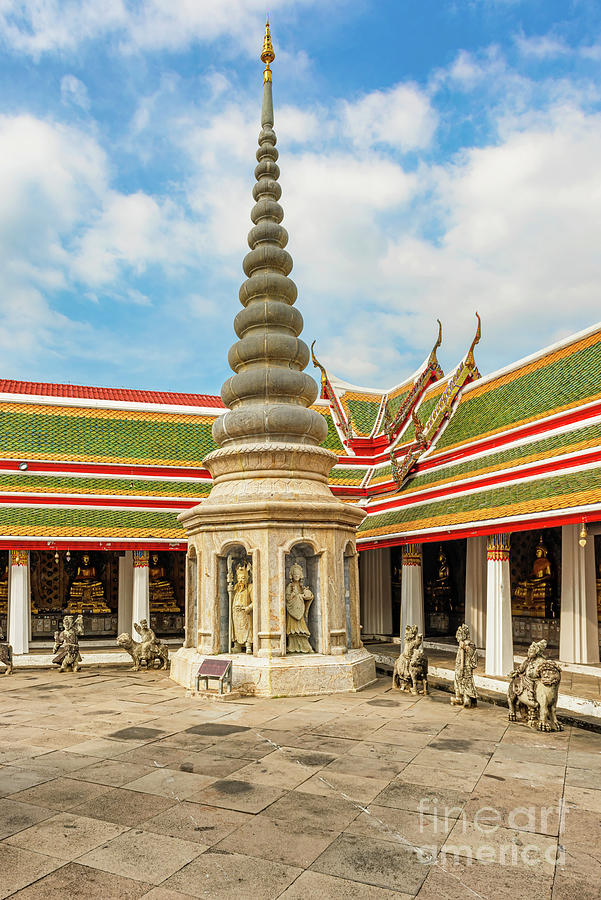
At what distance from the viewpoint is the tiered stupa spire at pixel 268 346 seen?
44.8 feet

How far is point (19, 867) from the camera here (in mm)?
4902

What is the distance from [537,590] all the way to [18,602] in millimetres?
13542

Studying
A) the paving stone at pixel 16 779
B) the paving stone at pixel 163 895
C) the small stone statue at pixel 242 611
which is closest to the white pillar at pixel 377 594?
→ the small stone statue at pixel 242 611

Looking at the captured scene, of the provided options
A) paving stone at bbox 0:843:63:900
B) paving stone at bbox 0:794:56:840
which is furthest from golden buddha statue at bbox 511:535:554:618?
paving stone at bbox 0:843:63:900

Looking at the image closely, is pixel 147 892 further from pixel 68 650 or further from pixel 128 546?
pixel 128 546

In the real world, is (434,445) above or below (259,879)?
above

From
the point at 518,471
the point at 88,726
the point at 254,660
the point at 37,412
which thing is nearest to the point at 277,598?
the point at 254,660

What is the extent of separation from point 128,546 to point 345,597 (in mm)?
7593

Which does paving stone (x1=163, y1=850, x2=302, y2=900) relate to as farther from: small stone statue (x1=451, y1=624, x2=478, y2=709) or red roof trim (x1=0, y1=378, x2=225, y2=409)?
red roof trim (x1=0, y1=378, x2=225, y2=409)

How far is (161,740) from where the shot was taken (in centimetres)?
864

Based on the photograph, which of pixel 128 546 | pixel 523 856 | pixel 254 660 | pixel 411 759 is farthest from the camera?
pixel 128 546

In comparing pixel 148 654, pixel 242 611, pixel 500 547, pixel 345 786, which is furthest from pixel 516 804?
pixel 148 654

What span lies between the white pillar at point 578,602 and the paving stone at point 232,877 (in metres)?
11.1

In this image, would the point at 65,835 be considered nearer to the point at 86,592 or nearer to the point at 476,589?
the point at 476,589
